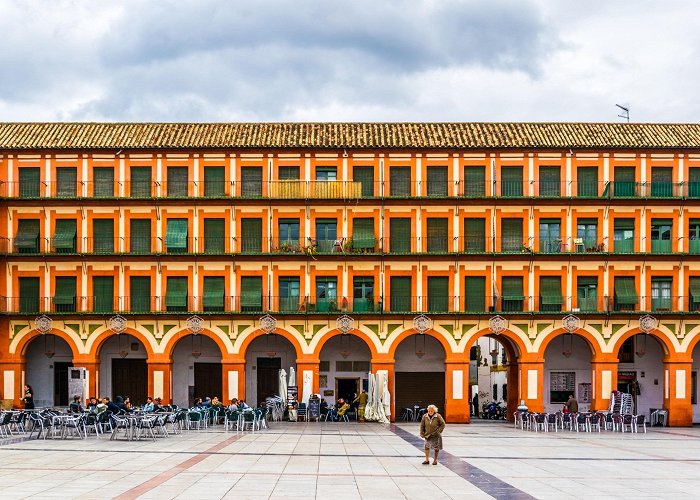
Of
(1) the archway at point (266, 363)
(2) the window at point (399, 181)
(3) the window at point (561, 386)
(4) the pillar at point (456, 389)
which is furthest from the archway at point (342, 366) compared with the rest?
(3) the window at point (561, 386)

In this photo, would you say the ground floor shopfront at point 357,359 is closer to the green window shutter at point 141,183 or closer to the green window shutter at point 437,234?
the green window shutter at point 437,234

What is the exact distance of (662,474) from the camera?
28.1 m

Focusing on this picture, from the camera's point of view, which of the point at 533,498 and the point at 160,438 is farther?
the point at 160,438

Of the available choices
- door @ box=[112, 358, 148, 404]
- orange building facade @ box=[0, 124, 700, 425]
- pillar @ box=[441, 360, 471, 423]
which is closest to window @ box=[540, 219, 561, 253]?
orange building facade @ box=[0, 124, 700, 425]

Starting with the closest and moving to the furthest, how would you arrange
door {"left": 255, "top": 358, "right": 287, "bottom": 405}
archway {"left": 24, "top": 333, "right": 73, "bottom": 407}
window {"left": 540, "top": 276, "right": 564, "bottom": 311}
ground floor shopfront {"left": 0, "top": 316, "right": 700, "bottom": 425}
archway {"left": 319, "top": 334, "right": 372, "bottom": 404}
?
ground floor shopfront {"left": 0, "top": 316, "right": 700, "bottom": 425} < window {"left": 540, "top": 276, "right": 564, "bottom": 311} < archway {"left": 24, "top": 333, "right": 73, "bottom": 407} < archway {"left": 319, "top": 334, "right": 372, "bottom": 404} < door {"left": 255, "top": 358, "right": 287, "bottom": 405}

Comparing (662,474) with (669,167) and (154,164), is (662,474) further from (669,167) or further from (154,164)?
(154,164)

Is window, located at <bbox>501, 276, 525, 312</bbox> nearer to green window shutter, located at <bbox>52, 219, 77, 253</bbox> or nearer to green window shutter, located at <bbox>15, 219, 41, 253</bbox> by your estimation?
green window shutter, located at <bbox>52, 219, 77, 253</bbox>

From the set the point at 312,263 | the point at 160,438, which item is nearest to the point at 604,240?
the point at 312,263

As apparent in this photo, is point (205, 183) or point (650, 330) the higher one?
point (205, 183)

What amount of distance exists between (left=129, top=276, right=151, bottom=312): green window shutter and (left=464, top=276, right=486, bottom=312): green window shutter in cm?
1817

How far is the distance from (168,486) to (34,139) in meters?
38.1

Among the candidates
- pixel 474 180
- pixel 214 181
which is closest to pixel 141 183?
pixel 214 181

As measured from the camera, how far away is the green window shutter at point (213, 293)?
5588cm

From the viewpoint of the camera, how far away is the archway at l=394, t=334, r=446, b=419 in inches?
2307
